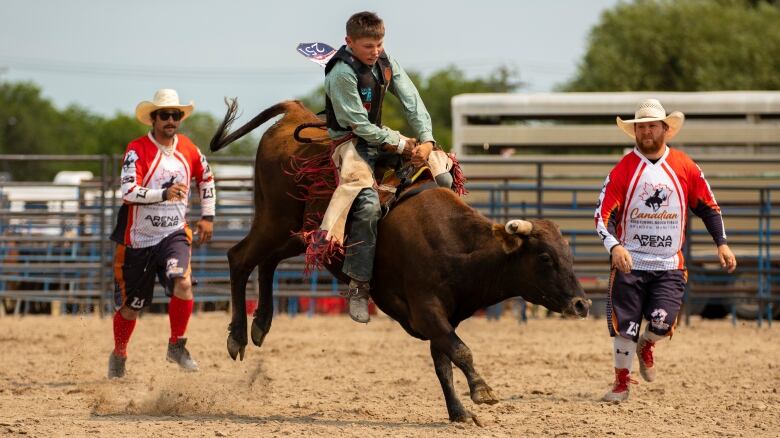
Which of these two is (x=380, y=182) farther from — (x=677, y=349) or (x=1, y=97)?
(x=1, y=97)

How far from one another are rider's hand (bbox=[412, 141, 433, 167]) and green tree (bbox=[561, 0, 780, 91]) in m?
29.8

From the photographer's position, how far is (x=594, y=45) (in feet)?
129

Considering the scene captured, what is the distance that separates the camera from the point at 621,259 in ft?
21.3

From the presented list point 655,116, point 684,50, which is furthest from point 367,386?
point 684,50

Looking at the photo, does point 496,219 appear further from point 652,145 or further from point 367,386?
point 652,145

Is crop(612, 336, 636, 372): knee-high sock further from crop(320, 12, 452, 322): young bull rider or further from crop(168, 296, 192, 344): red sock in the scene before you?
crop(168, 296, 192, 344): red sock

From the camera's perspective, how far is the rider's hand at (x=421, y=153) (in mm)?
6340

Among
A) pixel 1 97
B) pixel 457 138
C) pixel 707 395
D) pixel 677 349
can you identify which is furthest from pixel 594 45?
pixel 1 97

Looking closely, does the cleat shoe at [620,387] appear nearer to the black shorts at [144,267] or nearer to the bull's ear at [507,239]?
the bull's ear at [507,239]

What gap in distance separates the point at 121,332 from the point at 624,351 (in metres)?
3.33

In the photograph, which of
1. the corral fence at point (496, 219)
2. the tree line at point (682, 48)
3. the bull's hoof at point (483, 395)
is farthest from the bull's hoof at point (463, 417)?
the tree line at point (682, 48)

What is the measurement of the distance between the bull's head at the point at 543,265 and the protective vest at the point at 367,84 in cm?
101

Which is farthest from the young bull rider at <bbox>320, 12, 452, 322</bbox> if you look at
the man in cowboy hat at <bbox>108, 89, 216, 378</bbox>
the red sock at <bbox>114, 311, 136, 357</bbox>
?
the red sock at <bbox>114, 311, 136, 357</bbox>

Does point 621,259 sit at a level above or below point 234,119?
below
